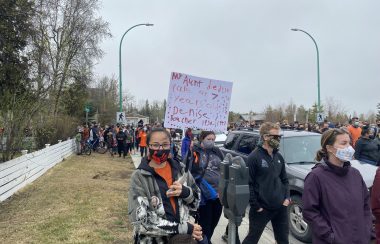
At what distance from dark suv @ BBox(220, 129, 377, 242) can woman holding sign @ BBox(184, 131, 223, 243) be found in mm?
1967

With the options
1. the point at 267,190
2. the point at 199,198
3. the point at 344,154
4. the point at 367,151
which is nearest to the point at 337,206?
the point at 344,154

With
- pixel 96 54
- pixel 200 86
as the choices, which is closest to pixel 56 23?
pixel 96 54

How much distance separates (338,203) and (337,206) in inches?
1.1

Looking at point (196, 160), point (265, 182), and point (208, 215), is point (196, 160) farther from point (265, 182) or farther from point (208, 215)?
point (265, 182)

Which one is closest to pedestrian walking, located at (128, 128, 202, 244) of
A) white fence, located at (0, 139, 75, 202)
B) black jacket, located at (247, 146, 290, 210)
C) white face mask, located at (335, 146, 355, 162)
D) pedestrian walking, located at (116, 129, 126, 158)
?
white face mask, located at (335, 146, 355, 162)

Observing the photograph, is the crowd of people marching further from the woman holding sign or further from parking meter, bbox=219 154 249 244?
the woman holding sign

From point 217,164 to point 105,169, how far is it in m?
10.3

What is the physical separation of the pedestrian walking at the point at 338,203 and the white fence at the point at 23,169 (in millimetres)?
7539

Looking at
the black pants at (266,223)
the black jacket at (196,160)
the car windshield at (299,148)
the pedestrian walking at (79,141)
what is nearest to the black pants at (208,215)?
the black jacket at (196,160)

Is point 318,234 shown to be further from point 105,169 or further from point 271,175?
point 105,169

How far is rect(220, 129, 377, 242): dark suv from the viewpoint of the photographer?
6.46 m

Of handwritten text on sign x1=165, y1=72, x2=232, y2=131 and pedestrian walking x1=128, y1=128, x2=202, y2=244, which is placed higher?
handwritten text on sign x1=165, y1=72, x2=232, y2=131

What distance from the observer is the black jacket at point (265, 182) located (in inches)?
180

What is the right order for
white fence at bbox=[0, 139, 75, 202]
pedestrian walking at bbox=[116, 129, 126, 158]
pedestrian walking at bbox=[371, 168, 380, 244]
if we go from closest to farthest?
pedestrian walking at bbox=[371, 168, 380, 244], white fence at bbox=[0, 139, 75, 202], pedestrian walking at bbox=[116, 129, 126, 158]
